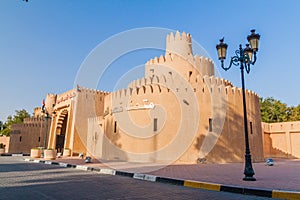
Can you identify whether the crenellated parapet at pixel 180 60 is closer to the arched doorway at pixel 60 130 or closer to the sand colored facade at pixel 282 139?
the sand colored facade at pixel 282 139

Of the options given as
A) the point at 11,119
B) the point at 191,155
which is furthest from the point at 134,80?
the point at 11,119

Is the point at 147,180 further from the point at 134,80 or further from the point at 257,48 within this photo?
the point at 134,80

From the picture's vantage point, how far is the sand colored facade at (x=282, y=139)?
98.4 feet

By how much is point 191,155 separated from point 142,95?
6038 mm

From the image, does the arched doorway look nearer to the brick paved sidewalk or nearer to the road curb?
the brick paved sidewalk

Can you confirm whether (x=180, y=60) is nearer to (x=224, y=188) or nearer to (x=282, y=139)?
(x=224, y=188)

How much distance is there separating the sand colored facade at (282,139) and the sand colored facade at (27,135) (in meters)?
35.3

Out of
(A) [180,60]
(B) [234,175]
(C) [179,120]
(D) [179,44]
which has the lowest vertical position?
(B) [234,175]

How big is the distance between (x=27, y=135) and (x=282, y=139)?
1607 inches

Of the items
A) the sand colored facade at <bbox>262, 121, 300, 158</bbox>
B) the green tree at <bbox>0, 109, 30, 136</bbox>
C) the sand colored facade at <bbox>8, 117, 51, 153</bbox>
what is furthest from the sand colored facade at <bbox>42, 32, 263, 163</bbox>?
the green tree at <bbox>0, 109, 30, 136</bbox>

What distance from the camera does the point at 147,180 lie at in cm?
900

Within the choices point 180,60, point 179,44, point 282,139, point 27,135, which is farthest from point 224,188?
point 27,135

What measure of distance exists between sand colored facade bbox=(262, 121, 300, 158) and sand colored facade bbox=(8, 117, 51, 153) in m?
35.3

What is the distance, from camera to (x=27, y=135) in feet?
135
